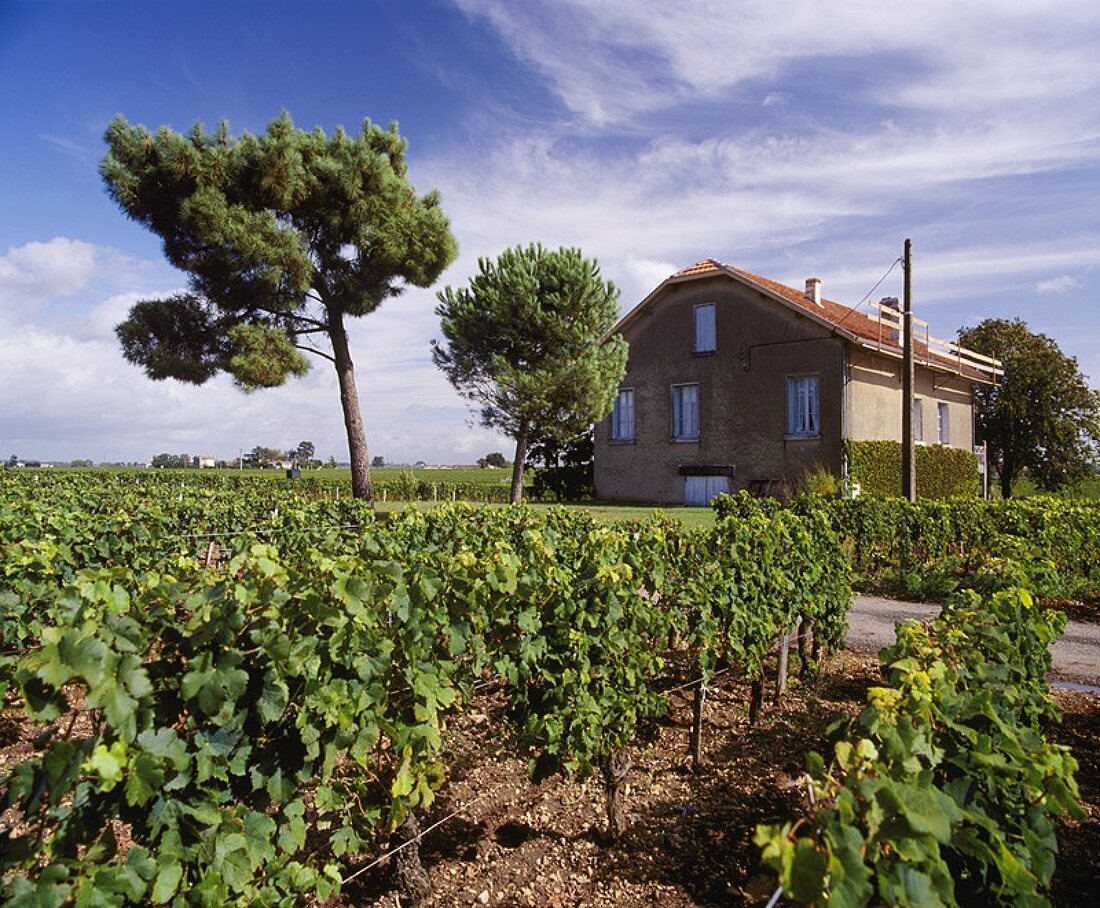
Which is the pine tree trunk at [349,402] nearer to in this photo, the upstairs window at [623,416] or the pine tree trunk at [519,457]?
the pine tree trunk at [519,457]

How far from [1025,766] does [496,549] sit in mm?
2434

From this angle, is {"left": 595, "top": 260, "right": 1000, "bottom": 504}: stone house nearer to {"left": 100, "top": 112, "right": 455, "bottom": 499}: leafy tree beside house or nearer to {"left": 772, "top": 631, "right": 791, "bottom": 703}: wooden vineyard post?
{"left": 100, "top": 112, "right": 455, "bottom": 499}: leafy tree beside house

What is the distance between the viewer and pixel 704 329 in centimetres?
2448

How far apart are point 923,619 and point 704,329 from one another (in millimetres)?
17558

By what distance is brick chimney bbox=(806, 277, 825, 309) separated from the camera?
80.9ft

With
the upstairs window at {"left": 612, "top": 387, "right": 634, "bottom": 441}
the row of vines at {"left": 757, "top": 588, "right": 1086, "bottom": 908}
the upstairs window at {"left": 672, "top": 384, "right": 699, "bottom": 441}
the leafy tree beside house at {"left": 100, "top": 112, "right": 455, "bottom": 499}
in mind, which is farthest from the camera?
the upstairs window at {"left": 612, "top": 387, "right": 634, "bottom": 441}

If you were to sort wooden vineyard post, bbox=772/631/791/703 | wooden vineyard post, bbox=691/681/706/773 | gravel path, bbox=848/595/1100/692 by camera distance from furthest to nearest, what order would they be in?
gravel path, bbox=848/595/1100/692, wooden vineyard post, bbox=772/631/791/703, wooden vineyard post, bbox=691/681/706/773

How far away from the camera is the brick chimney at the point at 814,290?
2467 centimetres

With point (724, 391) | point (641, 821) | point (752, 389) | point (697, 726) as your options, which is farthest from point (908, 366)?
point (641, 821)

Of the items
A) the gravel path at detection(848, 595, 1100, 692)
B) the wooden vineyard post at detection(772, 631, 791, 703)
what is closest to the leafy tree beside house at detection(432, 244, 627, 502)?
the gravel path at detection(848, 595, 1100, 692)

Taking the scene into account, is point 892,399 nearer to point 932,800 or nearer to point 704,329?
point 704,329

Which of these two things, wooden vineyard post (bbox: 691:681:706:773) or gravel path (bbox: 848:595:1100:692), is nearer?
wooden vineyard post (bbox: 691:681:706:773)

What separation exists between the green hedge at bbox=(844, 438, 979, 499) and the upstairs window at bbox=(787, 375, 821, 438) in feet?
4.22

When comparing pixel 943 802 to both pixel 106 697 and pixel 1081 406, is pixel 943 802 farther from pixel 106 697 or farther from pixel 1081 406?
pixel 1081 406
